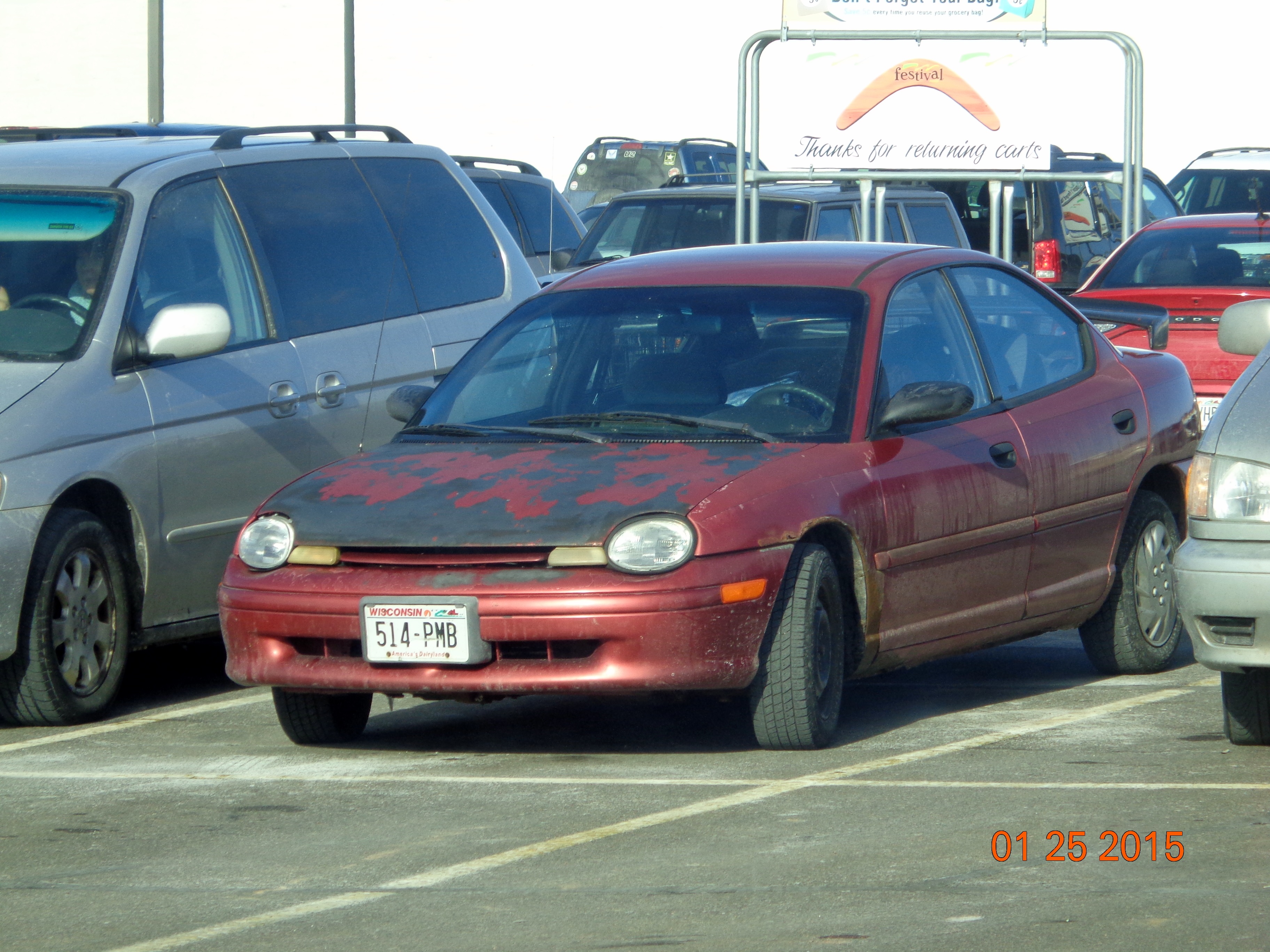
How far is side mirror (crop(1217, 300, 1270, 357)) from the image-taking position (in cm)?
705

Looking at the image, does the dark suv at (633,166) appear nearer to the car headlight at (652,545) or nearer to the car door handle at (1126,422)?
the car door handle at (1126,422)

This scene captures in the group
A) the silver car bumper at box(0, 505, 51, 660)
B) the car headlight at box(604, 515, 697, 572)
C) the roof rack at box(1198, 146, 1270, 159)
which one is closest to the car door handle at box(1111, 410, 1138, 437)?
the car headlight at box(604, 515, 697, 572)

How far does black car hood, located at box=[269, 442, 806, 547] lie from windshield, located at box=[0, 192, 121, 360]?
1.21m

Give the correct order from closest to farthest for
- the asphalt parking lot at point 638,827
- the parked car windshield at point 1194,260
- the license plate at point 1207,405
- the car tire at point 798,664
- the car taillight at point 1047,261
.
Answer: the asphalt parking lot at point 638,827, the car tire at point 798,664, the license plate at point 1207,405, the parked car windshield at point 1194,260, the car taillight at point 1047,261

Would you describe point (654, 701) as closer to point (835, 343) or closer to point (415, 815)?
point (415, 815)

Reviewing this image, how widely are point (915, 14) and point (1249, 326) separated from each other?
6383mm

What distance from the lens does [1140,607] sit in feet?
25.2

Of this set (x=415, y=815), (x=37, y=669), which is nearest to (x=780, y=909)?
(x=415, y=815)

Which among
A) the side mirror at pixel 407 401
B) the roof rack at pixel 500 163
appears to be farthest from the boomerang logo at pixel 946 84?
the side mirror at pixel 407 401

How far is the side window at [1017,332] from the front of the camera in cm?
732

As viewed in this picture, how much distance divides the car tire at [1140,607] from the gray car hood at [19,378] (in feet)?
11.9

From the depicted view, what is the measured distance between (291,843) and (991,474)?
2.75 metres

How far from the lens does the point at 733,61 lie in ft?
130

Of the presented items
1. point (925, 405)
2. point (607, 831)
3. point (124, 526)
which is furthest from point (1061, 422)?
point (124, 526)
